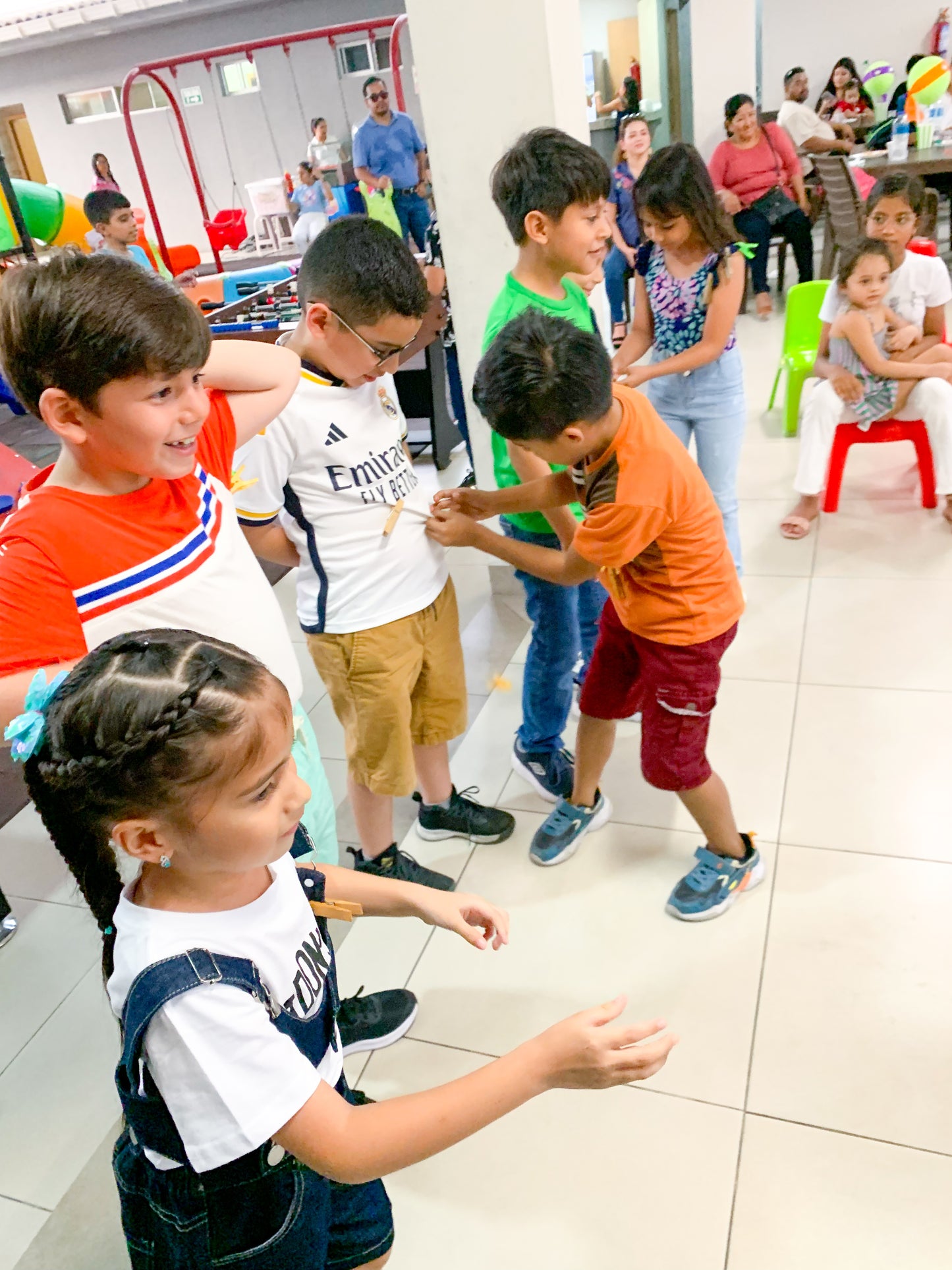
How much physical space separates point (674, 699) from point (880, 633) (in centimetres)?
123

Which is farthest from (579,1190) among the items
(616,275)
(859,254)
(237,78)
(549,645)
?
(237,78)

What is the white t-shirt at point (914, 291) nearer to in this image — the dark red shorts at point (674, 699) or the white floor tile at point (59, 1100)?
the dark red shorts at point (674, 699)

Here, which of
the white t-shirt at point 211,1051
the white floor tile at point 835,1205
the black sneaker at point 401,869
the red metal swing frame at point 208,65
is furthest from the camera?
the red metal swing frame at point 208,65

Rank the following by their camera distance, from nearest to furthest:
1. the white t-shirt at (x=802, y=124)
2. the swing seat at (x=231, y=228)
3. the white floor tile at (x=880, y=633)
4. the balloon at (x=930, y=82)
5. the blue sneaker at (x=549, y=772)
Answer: the blue sneaker at (x=549, y=772) → the white floor tile at (x=880, y=633) → the balloon at (x=930, y=82) → the white t-shirt at (x=802, y=124) → the swing seat at (x=231, y=228)

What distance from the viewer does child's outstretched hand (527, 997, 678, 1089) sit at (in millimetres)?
764

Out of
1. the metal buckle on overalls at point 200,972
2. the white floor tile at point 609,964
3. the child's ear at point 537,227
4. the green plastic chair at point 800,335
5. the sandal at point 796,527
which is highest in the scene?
the child's ear at point 537,227

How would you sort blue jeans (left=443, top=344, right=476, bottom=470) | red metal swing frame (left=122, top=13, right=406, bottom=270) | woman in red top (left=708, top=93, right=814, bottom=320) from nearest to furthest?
blue jeans (left=443, top=344, right=476, bottom=470) < woman in red top (left=708, top=93, right=814, bottom=320) < red metal swing frame (left=122, top=13, right=406, bottom=270)

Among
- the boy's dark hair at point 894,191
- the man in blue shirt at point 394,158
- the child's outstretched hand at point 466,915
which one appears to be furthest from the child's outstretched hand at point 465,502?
the man in blue shirt at point 394,158

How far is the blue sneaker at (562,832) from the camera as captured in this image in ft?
6.34

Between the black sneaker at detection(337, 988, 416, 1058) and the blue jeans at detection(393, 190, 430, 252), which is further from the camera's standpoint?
the blue jeans at detection(393, 190, 430, 252)

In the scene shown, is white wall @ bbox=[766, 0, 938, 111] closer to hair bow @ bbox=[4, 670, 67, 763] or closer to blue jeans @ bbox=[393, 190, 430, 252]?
blue jeans @ bbox=[393, 190, 430, 252]

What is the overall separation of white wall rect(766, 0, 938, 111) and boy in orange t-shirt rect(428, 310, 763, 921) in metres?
9.80

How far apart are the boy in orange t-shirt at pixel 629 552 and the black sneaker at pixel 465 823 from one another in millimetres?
144

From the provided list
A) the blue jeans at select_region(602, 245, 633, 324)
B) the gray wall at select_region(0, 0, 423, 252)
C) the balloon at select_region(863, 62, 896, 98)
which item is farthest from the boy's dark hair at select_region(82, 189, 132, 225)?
the gray wall at select_region(0, 0, 423, 252)
